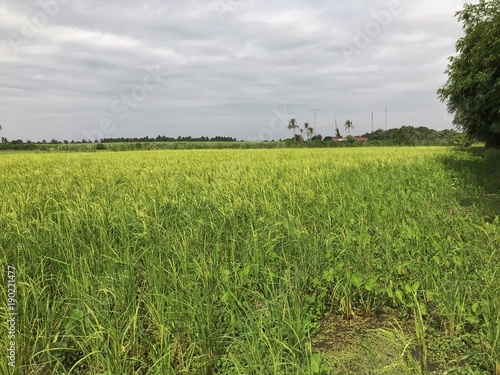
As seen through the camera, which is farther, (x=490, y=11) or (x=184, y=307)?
(x=490, y=11)

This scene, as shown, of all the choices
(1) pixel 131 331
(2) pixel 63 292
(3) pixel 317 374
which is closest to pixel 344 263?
(3) pixel 317 374

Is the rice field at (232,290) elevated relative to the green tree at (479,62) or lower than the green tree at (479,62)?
lower

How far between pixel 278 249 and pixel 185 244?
101cm

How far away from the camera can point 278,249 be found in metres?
3.31

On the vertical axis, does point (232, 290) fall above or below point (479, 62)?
below

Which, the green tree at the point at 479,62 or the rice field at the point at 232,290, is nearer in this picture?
the rice field at the point at 232,290

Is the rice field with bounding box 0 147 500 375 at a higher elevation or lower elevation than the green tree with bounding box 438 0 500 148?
lower

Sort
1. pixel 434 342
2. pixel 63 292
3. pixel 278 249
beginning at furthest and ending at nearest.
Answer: pixel 278 249 → pixel 63 292 → pixel 434 342

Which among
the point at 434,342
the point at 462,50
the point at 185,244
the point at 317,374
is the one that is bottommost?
the point at 434,342

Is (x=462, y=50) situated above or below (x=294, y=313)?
above

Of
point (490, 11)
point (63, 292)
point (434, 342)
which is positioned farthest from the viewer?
point (490, 11)

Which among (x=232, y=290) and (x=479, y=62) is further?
(x=479, y=62)

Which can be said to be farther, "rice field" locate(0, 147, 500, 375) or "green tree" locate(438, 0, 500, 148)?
"green tree" locate(438, 0, 500, 148)

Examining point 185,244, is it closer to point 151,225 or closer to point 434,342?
point 151,225
